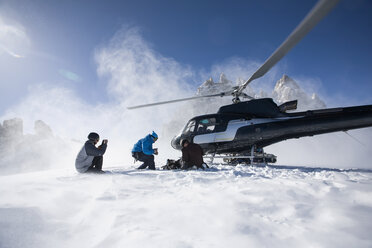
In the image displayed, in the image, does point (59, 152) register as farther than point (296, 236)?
Yes

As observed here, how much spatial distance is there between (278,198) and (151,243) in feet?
4.28

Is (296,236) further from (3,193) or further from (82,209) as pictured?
(3,193)

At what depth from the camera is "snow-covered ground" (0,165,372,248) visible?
1048mm

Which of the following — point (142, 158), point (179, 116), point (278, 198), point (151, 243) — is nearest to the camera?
point (151, 243)

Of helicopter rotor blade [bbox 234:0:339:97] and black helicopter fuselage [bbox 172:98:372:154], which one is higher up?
helicopter rotor blade [bbox 234:0:339:97]

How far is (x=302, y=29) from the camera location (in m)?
2.75

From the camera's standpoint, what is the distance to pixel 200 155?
207 inches

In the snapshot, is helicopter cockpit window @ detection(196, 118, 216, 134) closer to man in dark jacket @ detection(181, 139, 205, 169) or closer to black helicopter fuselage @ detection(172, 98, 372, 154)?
black helicopter fuselage @ detection(172, 98, 372, 154)

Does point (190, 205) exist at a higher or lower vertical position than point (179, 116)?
lower

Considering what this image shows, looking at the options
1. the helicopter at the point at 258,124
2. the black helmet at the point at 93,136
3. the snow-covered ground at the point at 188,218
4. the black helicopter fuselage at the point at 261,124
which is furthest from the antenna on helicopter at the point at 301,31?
the black helmet at the point at 93,136

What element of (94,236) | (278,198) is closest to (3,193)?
(94,236)

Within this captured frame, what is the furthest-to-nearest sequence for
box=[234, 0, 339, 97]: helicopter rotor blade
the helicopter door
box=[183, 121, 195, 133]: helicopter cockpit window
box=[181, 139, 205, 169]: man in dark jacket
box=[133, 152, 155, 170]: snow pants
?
box=[183, 121, 195, 133]: helicopter cockpit window → the helicopter door → box=[133, 152, 155, 170]: snow pants → box=[181, 139, 205, 169]: man in dark jacket → box=[234, 0, 339, 97]: helicopter rotor blade

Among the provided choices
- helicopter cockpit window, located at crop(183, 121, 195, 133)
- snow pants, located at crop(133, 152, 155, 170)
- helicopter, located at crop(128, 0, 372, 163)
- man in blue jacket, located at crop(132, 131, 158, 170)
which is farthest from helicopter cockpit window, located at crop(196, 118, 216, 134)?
snow pants, located at crop(133, 152, 155, 170)

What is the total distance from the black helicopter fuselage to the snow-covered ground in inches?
182
